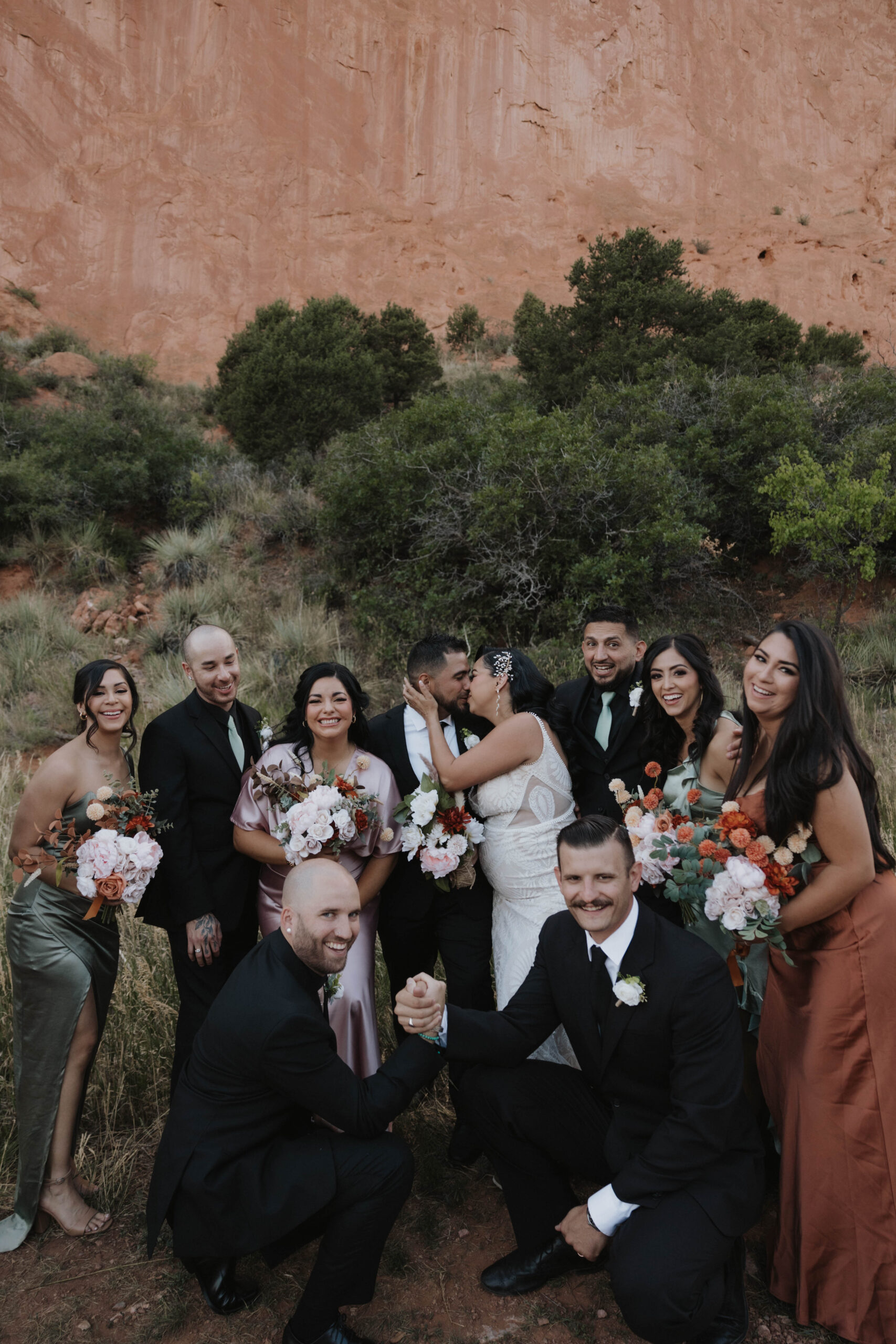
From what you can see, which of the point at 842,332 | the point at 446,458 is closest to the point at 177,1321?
the point at 446,458

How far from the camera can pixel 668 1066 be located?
285 centimetres

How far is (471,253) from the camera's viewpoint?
3203 cm

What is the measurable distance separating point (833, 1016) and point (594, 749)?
5.91 feet

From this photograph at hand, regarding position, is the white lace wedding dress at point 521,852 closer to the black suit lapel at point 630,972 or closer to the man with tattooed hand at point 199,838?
the black suit lapel at point 630,972

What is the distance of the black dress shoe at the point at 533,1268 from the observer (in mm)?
3117

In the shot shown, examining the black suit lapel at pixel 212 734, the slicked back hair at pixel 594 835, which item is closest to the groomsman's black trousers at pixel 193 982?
the black suit lapel at pixel 212 734

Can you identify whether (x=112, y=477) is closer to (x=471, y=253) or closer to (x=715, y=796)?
(x=715, y=796)

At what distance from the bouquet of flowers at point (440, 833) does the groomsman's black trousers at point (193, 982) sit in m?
Result: 1.00

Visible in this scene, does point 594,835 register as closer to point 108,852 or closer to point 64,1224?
point 108,852

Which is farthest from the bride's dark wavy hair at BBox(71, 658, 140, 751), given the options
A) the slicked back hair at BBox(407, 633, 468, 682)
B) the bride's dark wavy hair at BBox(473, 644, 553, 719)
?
the bride's dark wavy hair at BBox(473, 644, 553, 719)

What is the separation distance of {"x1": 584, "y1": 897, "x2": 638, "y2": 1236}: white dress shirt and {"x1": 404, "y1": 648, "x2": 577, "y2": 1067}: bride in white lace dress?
75cm

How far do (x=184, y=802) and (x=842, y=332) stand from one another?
24888 mm

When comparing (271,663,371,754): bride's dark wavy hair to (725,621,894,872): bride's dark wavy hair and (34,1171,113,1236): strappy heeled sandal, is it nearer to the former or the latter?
(725,621,894,872): bride's dark wavy hair

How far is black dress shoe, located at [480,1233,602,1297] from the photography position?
3.12 meters
